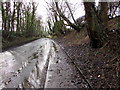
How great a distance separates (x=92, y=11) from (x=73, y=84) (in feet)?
16.8

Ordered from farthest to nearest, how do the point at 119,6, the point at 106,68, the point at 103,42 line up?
1. the point at 119,6
2. the point at 103,42
3. the point at 106,68

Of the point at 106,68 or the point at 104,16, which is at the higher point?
the point at 104,16

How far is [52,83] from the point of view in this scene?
5.65m

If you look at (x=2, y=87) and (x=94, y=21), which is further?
(x=94, y=21)

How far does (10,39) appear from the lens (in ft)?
76.2

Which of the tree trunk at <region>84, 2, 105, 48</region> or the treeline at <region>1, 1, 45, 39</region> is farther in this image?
the treeline at <region>1, 1, 45, 39</region>

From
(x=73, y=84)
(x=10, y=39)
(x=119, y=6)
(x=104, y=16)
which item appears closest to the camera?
(x=73, y=84)

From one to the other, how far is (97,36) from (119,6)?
6.24 meters

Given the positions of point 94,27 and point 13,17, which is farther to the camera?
point 13,17

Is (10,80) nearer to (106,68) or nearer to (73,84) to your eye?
(73,84)

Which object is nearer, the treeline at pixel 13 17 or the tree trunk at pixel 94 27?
the tree trunk at pixel 94 27

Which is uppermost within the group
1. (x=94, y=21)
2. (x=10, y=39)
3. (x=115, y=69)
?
(x=94, y=21)

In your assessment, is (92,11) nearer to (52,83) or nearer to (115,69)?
(115,69)

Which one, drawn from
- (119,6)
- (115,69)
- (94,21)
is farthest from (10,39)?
(115,69)
